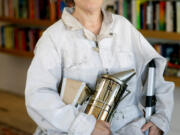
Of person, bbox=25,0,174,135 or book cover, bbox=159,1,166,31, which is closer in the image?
person, bbox=25,0,174,135

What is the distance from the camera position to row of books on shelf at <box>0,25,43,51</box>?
3.34 metres

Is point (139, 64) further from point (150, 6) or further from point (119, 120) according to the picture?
point (150, 6)

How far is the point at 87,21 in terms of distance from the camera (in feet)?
4.49

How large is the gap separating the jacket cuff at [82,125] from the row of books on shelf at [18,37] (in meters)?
2.20

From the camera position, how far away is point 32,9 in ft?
10.8

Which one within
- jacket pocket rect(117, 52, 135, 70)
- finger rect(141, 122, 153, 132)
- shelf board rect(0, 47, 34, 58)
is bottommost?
finger rect(141, 122, 153, 132)

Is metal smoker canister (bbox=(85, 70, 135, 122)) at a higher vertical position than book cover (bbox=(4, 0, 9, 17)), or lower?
lower

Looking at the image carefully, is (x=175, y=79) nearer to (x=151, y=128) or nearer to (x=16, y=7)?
(x=151, y=128)

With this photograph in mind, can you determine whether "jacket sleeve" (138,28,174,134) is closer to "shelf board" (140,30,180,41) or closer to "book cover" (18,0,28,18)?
"shelf board" (140,30,180,41)

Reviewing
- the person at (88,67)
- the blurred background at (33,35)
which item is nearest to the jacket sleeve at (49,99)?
the person at (88,67)

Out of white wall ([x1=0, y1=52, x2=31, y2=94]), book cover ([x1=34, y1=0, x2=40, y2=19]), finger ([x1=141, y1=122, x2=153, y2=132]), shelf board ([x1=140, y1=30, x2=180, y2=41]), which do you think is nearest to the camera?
finger ([x1=141, y1=122, x2=153, y2=132])

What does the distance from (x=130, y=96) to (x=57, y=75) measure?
0.34 metres

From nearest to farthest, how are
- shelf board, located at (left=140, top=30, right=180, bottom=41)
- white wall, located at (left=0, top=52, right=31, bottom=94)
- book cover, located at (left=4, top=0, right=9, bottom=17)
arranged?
shelf board, located at (left=140, top=30, right=180, bottom=41) < book cover, located at (left=4, top=0, right=9, bottom=17) < white wall, located at (left=0, top=52, right=31, bottom=94)

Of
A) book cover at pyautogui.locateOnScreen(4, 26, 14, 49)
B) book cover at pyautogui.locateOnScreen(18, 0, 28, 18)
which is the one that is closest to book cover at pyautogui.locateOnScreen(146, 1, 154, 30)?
book cover at pyautogui.locateOnScreen(18, 0, 28, 18)
